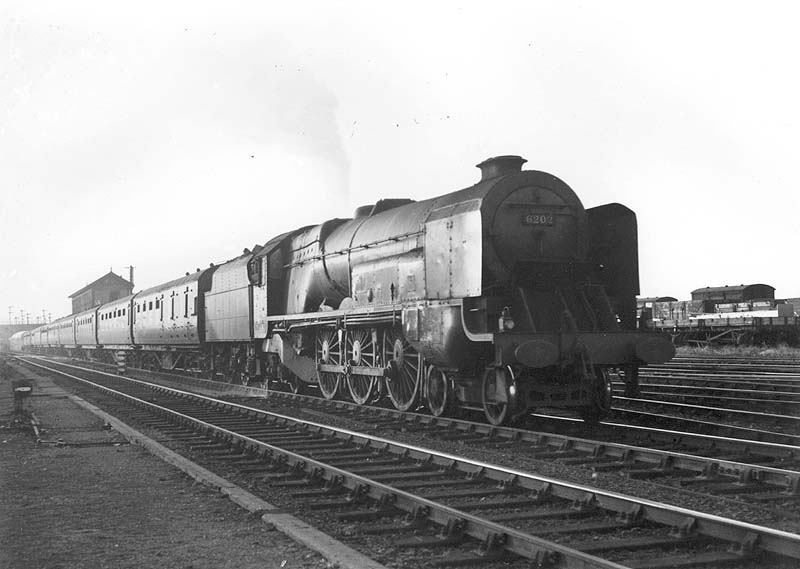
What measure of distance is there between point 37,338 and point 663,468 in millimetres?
73650

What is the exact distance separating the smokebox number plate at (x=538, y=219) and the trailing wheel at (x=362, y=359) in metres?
3.57

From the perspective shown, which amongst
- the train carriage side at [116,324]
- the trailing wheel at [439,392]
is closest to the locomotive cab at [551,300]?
the trailing wheel at [439,392]

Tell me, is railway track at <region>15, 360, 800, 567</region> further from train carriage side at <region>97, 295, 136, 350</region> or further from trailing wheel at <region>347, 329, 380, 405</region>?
train carriage side at <region>97, 295, 136, 350</region>

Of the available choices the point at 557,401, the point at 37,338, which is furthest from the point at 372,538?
the point at 37,338

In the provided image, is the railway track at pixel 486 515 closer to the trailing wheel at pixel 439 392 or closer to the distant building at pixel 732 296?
the trailing wheel at pixel 439 392

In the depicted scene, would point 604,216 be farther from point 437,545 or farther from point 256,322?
point 256,322

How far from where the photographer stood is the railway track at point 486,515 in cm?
457

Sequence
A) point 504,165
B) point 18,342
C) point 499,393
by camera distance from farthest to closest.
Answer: point 18,342, point 504,165, point 499,393

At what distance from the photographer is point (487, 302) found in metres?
10.2

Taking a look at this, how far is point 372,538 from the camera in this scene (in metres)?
5.34

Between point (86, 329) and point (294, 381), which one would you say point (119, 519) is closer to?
point (294, 381)

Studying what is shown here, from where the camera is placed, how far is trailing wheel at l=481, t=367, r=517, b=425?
9852 millimetres

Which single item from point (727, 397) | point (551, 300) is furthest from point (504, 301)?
point (727, 397)

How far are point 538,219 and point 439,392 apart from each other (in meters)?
2.82
